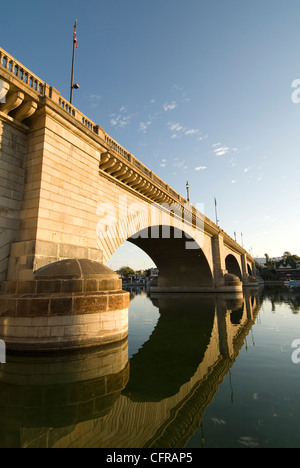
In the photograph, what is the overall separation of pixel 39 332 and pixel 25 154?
6.32 metres

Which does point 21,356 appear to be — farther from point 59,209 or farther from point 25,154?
point 25,154

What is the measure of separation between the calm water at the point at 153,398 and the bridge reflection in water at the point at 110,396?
0.02 metres

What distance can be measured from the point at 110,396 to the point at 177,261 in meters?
29.2

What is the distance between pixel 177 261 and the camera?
33.2 meters

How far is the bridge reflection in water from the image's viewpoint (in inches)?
126

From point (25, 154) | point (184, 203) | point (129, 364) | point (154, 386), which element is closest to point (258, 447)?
point (154, 386)

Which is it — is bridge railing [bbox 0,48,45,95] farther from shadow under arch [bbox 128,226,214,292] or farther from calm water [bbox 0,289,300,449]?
shadow under arch [bbox 128,226,214,292]

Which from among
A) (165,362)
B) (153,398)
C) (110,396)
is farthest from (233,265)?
(110,396)

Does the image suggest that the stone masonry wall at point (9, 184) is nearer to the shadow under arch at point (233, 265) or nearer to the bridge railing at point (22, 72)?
the bridge railing at point (22, 72)

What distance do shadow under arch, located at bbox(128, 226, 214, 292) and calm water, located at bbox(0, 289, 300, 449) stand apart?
1805 centimetres

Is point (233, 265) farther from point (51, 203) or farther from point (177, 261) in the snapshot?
point (51, 203)

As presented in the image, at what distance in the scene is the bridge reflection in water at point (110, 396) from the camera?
3213mm

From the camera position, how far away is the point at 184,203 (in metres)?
22.5

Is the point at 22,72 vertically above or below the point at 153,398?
above
